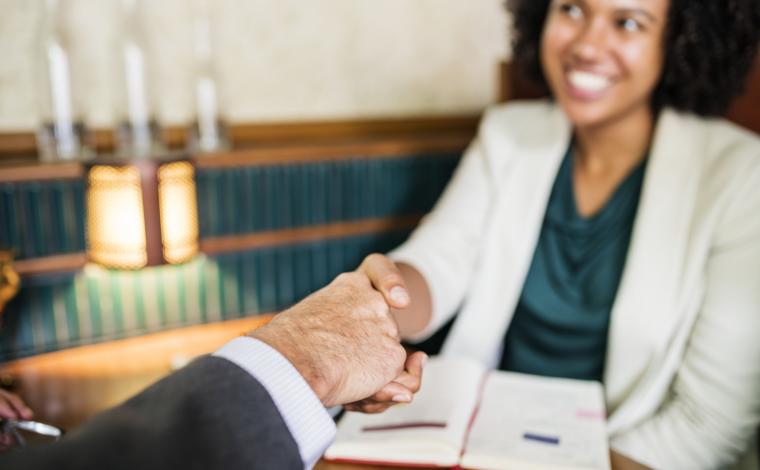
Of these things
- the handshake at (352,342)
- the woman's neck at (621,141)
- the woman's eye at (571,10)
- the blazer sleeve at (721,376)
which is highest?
the woman's eye at (571,10)

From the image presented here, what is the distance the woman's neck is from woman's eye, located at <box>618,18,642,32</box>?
0.71 feet

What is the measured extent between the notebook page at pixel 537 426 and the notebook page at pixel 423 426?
3cm

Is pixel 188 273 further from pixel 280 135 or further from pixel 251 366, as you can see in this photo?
pixel 251 366

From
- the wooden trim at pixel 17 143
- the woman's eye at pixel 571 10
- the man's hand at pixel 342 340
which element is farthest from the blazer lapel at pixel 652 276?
the wooden trim at pixel 17 143

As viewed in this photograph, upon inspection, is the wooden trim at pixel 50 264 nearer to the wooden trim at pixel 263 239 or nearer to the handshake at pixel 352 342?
the wooden trim at pixel 263 239

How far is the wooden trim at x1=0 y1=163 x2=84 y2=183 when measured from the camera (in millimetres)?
1494

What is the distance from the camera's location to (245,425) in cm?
58

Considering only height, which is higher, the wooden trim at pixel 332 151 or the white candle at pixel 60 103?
the white candle at pixel 60 103

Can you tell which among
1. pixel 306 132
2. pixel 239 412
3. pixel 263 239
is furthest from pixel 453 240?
pixel 239 412

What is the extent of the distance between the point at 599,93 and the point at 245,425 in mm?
1173

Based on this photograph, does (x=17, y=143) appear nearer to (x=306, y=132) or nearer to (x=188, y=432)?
(x=306, y=132)

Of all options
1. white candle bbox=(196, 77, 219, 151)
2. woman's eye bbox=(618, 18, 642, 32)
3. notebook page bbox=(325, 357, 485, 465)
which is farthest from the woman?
white candle bbox=(196, 77, 219, 151)

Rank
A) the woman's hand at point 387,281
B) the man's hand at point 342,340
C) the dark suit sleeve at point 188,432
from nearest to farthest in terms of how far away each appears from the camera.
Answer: the dark suit sleeve at point 188,432 → the man's hand at point 342,340 → the woman's hand at point 387,281

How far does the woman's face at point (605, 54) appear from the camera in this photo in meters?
1.41
